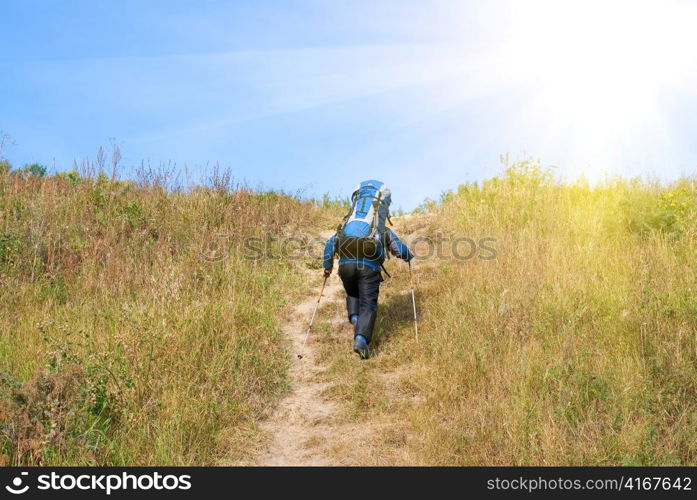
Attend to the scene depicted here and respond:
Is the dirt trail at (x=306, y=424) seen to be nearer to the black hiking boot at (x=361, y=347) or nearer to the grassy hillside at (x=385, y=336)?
the grassy hillside at (x=385, y=336)

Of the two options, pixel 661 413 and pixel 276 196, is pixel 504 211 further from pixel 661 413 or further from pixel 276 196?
pixel 661 413

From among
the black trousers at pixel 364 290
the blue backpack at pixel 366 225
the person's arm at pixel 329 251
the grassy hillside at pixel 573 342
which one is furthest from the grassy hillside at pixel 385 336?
the blue backpack at pixel 366 225

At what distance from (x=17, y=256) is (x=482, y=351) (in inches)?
316

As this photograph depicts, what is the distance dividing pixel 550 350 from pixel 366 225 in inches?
127

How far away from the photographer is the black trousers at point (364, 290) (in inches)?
336

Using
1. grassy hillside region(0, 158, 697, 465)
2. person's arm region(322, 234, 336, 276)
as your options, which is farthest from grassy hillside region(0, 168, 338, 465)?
person's arm region(322, 234, 336, 276)

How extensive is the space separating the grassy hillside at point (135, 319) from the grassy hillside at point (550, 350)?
1.44 meters

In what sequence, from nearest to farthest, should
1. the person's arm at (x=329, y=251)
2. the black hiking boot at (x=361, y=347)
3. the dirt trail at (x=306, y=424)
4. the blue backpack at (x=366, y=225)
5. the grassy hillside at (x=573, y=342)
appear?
the grassy hillside at (x=573, y=342) < the dirt trail at (x=306, y=424) < the black hiking boot at (x=361, y=347) < the blue backpack at (x=366, y=225) < the person's arm at (x=329, y=251)

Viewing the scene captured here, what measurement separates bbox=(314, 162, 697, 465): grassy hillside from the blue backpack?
1374 millimetres

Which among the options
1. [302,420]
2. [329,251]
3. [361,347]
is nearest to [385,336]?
[361,347]

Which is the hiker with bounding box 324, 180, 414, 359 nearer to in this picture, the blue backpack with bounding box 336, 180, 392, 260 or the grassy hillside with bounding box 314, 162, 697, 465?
the blue backpack with bounding box 336, 180, 392, 260

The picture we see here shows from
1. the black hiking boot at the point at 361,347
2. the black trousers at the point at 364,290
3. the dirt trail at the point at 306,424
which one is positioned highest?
the black trousers at the point at 364,290

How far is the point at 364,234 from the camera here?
873cm

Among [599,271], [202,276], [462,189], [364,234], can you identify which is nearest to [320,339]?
[364,234]
